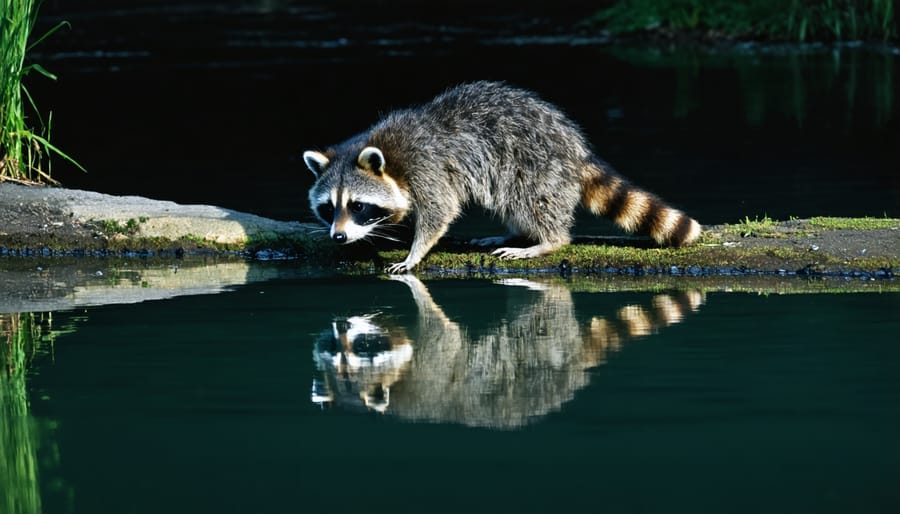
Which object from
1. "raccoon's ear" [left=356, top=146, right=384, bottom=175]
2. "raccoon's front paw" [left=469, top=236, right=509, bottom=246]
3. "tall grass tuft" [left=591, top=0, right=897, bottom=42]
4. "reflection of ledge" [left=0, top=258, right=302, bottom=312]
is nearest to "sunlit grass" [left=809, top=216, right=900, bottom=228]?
"raccoon's front paw" [left=469, top=236, right=509, bottom=246]

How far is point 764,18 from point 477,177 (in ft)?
49.3

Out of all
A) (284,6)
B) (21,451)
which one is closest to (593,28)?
(284,6)

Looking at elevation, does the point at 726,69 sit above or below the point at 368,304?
above

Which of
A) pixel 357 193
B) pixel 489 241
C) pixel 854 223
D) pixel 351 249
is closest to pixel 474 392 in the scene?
pixel 357 193

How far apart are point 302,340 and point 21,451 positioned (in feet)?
5.50

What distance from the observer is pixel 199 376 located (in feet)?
18.5

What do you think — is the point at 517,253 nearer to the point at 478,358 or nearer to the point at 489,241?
the point at 489,241

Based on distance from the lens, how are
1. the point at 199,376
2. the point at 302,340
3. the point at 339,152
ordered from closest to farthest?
the point at 199,376 < the point at 302,340 < the point at 339,152

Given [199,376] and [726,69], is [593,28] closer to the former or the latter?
[726,69]

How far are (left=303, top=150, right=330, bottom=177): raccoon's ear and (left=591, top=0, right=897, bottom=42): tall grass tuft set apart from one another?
45.6ft

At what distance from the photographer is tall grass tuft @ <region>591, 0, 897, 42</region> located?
68.7 feet

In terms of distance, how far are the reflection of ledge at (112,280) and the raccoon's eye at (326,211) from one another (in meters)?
0.39

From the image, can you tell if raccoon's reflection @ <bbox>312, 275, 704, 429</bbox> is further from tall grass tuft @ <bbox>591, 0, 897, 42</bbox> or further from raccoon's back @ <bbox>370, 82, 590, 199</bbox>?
tall grass tuft @ <bbox>591, 0, 897, 42</bbox>

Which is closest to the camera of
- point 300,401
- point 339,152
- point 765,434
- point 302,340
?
point 765,434
